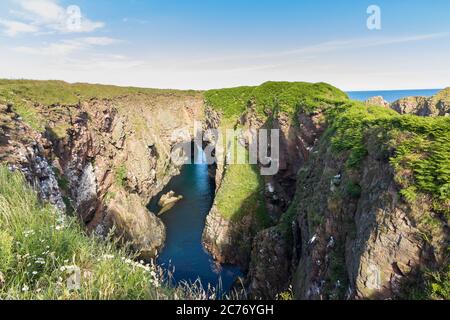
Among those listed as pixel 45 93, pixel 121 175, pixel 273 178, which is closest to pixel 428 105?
pixel 273 178

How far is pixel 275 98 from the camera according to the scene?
154 feet

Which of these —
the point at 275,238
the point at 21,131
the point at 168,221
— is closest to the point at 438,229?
the point at 275,238

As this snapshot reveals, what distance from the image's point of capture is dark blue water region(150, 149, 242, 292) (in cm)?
3574

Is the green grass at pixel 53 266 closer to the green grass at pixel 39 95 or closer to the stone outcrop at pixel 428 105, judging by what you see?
the green grass at pixel 39 95

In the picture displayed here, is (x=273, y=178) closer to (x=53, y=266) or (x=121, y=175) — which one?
(x=121, y=175)

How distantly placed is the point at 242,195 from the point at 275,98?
16.4 meters

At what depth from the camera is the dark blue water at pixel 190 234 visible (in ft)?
117

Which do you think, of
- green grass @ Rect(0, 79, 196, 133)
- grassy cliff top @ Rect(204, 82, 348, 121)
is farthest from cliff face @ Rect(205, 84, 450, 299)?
green grass @ Rect(0, 79, 196, 133)

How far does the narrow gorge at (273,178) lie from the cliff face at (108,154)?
0.71 ft

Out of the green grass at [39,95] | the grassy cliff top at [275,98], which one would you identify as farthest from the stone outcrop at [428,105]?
the green grass at [39,95]

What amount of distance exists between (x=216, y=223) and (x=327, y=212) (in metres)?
25.9

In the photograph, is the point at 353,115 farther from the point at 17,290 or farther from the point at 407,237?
the point at 17,290
